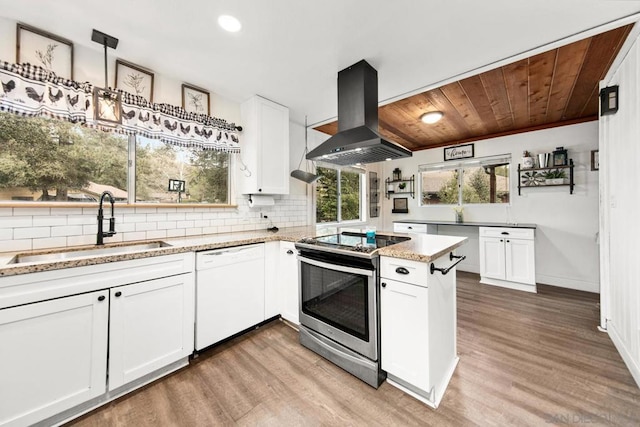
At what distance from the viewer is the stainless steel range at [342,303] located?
5.28 ft

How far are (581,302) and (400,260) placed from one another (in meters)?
3.13

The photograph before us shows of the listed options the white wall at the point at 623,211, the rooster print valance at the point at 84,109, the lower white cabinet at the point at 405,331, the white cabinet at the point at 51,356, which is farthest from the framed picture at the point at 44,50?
the white wall at the point at 623,211

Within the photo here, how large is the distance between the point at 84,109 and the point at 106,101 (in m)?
0.17

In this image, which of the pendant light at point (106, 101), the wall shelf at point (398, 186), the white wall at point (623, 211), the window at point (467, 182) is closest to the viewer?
the white wall at point (623, 211)

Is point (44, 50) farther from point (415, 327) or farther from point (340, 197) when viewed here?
point (340, 197)

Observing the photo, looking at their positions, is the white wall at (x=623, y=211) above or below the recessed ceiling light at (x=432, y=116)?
below

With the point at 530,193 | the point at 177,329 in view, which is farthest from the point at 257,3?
the point at 530,193

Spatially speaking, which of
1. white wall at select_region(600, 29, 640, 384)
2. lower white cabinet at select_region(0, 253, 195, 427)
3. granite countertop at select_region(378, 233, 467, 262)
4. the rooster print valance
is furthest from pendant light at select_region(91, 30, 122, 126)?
white wall at select_region(600, 29, 640, 384)

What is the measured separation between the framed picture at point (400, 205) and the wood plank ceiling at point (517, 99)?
1.38 metres

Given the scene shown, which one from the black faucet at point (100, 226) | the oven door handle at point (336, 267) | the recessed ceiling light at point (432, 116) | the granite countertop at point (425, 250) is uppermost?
the recessed ceiling light at point (432, 116)

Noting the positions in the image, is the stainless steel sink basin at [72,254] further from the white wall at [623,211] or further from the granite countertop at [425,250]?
the white wall at [623,211]

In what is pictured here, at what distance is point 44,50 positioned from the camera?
1.73 metres

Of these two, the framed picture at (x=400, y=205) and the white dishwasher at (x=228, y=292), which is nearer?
the white dishwasher at (x=228, y=292)

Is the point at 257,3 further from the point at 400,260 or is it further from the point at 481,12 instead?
the point at 400,260
